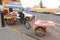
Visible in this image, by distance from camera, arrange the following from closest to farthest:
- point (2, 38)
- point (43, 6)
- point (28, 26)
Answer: point (2, 38) → point (28, 26) → point (43, 6)

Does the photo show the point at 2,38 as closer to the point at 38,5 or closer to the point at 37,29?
the point at 37,29

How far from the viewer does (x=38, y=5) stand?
39.0 meters

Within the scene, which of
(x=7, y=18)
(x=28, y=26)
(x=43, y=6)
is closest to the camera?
(x=28, y=26)

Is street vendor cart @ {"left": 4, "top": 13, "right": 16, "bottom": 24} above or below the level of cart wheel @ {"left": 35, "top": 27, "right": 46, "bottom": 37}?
above

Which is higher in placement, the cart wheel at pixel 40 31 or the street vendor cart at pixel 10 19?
the street vendor cart at pixel 10 19

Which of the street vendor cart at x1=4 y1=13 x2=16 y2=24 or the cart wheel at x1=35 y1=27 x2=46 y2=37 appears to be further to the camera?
the street vendor cart at x1=4 y1=13 x2=16 y2=24

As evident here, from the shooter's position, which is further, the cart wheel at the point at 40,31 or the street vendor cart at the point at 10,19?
the street vendor cart at the point at 10,19

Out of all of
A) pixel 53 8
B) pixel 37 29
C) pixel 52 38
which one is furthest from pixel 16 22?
pixel 53 8

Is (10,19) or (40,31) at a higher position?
(10,19)

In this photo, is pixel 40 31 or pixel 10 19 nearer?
pixel 40 31

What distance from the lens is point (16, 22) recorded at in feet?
48.2

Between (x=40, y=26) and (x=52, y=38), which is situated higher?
(x=40, y=26)

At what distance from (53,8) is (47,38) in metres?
25.8

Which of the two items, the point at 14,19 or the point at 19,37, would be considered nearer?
the point at 19,37
